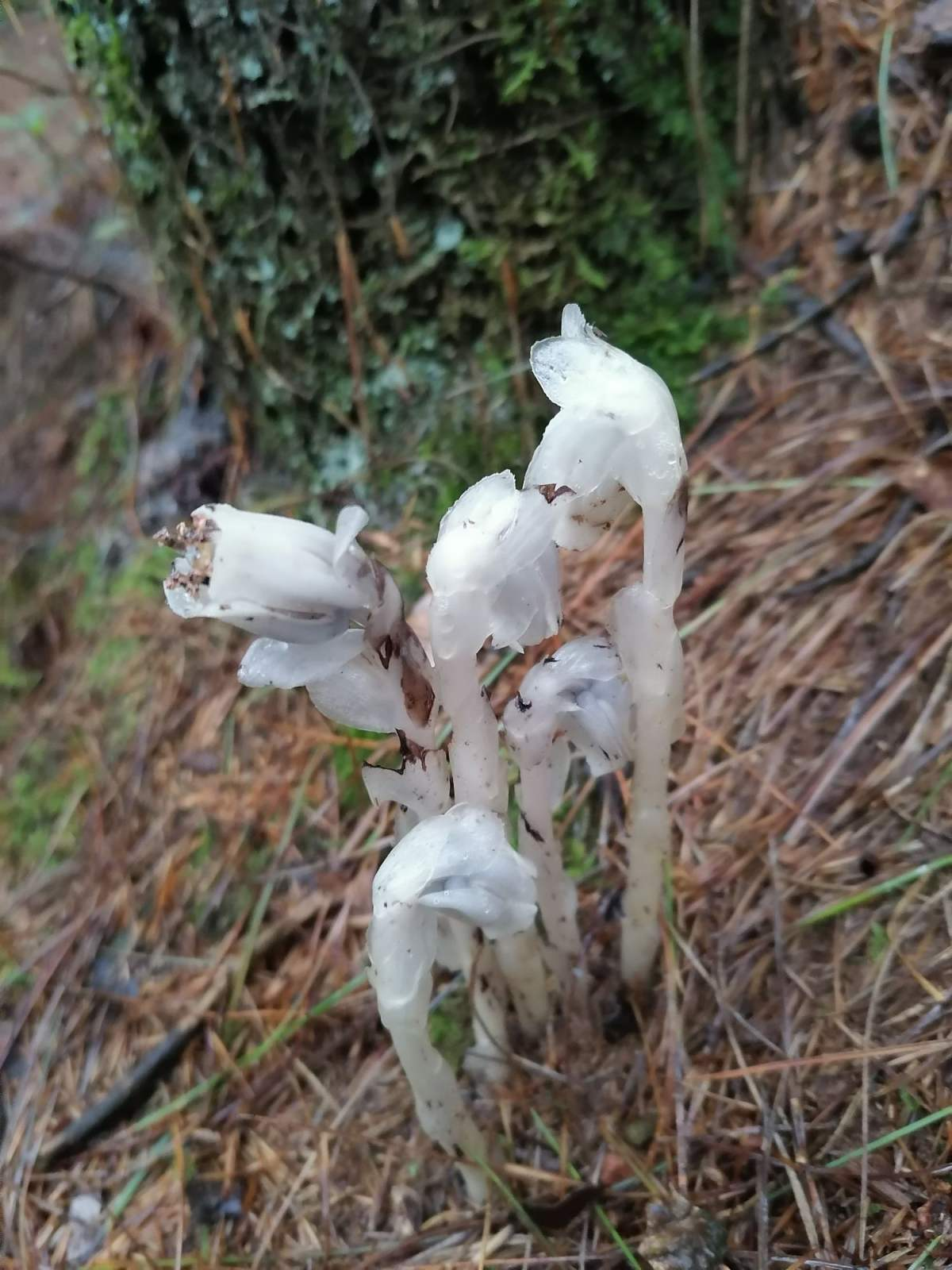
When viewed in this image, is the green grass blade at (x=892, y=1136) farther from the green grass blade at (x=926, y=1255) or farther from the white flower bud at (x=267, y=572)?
the white flower bud at (x=267, y=572)

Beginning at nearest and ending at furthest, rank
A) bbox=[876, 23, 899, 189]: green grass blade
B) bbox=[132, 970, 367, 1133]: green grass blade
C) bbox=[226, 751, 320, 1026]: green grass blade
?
1. bbox=[132, 970, 367, 1133]: green grass blade
2. bbox=[226, 751, 320, 1026]: green grass blade
3. bbox=[876, 23, 899, 189]: green grass blade

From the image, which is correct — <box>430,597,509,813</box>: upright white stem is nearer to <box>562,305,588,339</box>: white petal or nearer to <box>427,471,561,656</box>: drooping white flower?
<box>427,471,561,656</box>: drooping white flower

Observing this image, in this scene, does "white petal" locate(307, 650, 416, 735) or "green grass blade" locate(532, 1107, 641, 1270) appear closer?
"white petal" locate(307, 650, 416, 735)

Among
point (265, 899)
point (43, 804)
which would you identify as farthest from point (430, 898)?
point (43, 804)

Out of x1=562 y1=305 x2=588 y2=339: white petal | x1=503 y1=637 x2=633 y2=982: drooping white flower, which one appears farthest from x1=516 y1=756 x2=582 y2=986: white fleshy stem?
x1=562 y1=305 x2=588 y2=339: white petal

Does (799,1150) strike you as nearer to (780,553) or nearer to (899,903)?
(899,903)

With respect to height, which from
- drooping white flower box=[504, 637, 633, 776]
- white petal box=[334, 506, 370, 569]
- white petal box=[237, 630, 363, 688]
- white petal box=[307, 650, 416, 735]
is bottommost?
drooping white flower box=[504, 637, 633, 776]

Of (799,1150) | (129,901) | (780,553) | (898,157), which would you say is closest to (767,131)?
(898,157)
